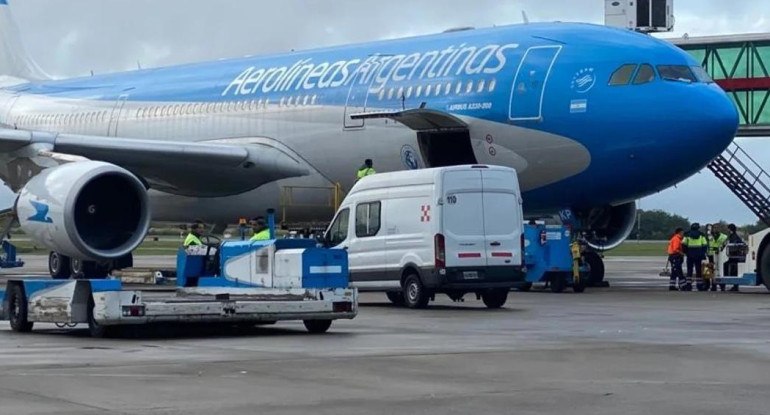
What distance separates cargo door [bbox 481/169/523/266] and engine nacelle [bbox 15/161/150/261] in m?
4.46

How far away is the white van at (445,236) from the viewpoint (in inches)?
747

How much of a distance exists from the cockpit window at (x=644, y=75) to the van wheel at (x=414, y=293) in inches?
193

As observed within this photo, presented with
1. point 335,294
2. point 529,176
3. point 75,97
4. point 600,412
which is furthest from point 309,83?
point 600,412

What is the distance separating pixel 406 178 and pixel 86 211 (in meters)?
4.32

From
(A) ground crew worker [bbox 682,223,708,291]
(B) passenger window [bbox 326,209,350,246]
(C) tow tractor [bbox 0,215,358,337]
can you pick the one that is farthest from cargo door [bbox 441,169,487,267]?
(A) ground crew worker [bbox 682,223,708,291]

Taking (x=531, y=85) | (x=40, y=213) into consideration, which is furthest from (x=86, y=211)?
(x=531, y=85)

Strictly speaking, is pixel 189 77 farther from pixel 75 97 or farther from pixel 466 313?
pixel 466 313

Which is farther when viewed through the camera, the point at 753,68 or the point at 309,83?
the point at 753,68

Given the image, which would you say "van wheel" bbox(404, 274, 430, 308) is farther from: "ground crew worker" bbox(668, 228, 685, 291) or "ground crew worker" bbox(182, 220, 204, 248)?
"ground crew worker" bbox(668, 228, 685, 291)

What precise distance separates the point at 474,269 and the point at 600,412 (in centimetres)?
1048

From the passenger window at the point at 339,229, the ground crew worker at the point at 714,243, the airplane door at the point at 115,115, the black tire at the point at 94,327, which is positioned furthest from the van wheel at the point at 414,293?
Answer: the airplane door at the point at 115,115

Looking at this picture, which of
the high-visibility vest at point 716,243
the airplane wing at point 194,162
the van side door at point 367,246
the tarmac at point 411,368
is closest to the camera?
the tarmac at point 411,368

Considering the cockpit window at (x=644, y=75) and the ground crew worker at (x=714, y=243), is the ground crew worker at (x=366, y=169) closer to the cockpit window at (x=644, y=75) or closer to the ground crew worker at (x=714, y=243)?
the cockpit window at (x=644, y=75)

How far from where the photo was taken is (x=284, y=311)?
47.0 ft
